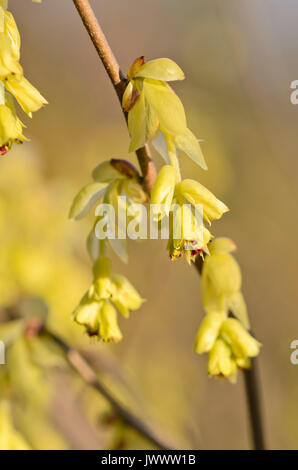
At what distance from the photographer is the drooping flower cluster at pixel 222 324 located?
3.58 feet

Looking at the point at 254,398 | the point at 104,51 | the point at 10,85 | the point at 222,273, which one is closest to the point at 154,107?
the point at 104,51

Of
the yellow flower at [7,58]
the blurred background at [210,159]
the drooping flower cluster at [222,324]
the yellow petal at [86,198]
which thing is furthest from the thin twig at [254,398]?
the blurred background at [210,159]

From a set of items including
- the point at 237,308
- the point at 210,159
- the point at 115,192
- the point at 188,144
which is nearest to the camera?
the point at 188,144

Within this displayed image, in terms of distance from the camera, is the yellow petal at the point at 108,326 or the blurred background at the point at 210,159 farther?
the blurred background at the point at 210,159

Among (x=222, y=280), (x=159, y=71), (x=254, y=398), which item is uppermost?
(x=159, y=71)

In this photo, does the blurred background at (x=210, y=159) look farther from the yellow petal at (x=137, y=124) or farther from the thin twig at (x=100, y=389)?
the yellow petal at (x=137, y=124)

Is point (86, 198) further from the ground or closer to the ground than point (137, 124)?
closer to the ground

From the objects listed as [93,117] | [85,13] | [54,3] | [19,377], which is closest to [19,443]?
[19,377]

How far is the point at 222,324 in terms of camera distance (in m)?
1.14

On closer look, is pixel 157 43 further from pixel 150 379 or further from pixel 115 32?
pixel 150 379

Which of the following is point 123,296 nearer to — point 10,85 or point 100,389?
point 100,389

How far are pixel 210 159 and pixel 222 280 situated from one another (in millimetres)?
2850

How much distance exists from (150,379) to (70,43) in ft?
11.1

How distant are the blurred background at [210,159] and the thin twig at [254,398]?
4.28 feet
